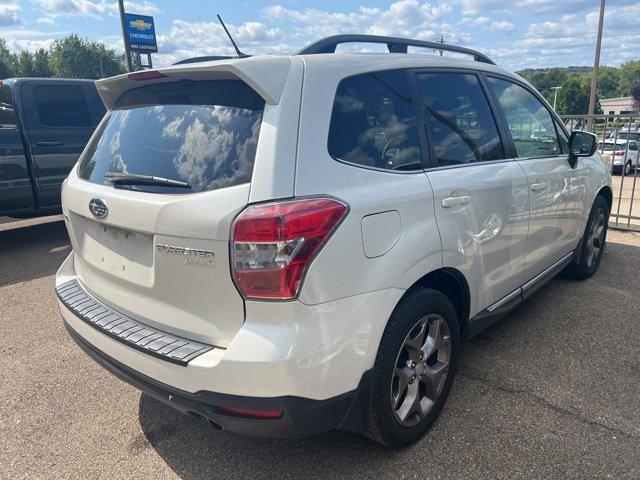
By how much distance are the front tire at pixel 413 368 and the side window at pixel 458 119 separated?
794 mm

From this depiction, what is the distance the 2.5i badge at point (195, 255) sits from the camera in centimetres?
194

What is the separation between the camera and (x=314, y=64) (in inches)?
82.9

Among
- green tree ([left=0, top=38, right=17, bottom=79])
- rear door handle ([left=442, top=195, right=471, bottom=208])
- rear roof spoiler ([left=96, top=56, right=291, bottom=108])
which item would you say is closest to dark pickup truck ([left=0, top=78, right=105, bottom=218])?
rear roof spoiler ([left=96, top=56, right=291, bottom=108])

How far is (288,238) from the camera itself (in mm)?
1853

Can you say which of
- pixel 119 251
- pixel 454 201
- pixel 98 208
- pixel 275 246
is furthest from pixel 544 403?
pixel 98 208

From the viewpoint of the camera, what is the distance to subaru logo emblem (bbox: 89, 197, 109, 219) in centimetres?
231

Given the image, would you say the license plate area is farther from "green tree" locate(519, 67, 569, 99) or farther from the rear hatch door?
"green tree" locate(519, 67, 569, 99)

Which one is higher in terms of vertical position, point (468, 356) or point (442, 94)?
point (442, 94)

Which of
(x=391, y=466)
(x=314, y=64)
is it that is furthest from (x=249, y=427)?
(x=314, y=64)

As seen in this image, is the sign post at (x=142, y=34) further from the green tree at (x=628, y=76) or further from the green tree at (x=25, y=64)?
the green tree at (x=628, y=76)

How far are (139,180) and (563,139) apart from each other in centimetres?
331

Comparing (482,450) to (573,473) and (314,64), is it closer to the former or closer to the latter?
(573,473)

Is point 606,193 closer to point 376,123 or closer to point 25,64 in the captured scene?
point 376,123

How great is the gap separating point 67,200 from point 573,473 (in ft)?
9.32
